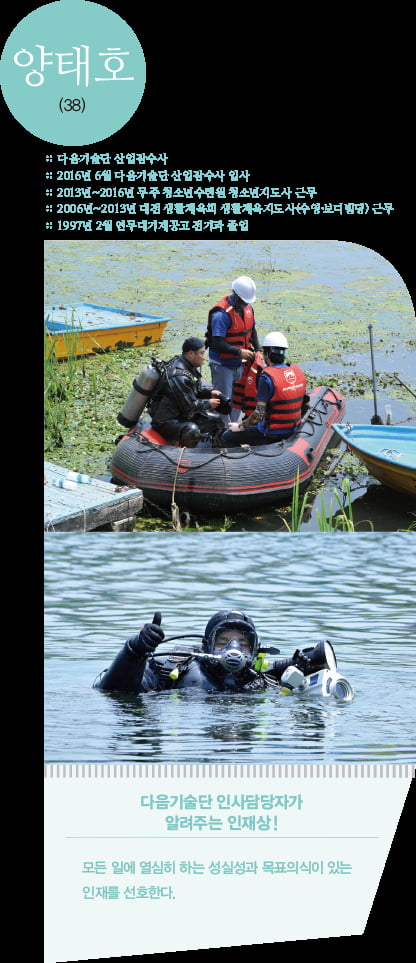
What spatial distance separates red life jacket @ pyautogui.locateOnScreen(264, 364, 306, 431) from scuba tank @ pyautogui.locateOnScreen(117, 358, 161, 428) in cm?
74

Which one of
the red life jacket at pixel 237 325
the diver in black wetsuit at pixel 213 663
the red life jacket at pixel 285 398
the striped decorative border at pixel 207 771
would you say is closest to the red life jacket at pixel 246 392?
the red life jacket at pixel 285 398

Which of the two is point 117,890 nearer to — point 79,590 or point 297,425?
point 79,590

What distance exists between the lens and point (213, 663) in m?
7.43

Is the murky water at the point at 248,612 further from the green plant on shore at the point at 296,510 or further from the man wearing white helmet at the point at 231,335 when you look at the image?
the man wearing white helmet at the point at 231,335

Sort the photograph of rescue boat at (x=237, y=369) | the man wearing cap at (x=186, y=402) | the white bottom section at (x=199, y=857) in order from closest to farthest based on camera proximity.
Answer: the white bottom section at (x=199, y=857) < the photograph of rescue boat at (x=237, y=369) < the man wearing cap at (x=186, y=402)

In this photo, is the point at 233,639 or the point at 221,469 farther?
the point at 221,469

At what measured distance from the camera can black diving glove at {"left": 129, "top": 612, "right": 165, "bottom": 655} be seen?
680cm

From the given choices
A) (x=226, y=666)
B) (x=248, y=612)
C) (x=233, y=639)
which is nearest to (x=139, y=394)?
(x=248, y=612)

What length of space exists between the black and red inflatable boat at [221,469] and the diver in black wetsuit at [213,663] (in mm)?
950

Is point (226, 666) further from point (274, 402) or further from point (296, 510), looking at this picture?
point (274, 402)

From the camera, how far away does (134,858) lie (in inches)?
260

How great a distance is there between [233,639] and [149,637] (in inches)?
23.8

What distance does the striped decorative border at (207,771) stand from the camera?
261 inches

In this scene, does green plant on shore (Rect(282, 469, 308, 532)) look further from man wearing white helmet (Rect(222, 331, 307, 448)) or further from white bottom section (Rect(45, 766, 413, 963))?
white bottom section (Rect(45, 766, 413, 963))
